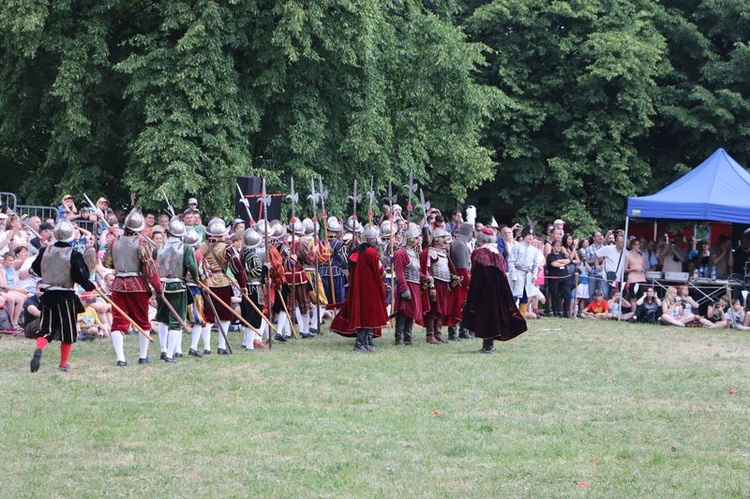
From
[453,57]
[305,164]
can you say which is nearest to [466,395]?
[305,164]

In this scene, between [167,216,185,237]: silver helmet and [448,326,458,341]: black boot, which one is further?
[448,326,458,341]: black boot

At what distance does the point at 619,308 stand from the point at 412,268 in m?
6.74

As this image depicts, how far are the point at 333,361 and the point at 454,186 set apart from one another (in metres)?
15.9

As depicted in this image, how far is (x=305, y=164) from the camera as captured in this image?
24047 mm

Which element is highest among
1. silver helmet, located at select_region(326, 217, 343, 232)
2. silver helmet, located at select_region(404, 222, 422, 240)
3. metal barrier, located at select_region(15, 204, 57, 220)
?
metal barrier, located at select_region(15, 204, 57, 220)

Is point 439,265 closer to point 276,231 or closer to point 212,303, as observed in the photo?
point 276,231

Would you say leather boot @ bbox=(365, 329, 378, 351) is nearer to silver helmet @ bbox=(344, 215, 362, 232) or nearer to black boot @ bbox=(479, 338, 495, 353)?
black boot @ bbox=(479, 338, 495, 353)

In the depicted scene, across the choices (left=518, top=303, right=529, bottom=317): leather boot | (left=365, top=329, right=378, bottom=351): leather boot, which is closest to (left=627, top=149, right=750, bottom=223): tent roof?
(left=518, top=303, right=529, bottom=317): leather boot

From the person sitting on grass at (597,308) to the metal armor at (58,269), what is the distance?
472 inches

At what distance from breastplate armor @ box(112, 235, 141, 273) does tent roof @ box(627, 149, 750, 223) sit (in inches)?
429

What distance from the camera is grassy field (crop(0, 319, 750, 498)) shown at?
24.4 feet

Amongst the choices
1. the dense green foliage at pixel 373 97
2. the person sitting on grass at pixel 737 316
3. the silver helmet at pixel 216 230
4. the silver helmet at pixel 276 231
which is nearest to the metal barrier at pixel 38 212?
the dense green foliage at pixel 373 97

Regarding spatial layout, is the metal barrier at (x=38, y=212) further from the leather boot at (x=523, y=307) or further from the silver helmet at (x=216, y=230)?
the leather boot at (x=523, y=307)

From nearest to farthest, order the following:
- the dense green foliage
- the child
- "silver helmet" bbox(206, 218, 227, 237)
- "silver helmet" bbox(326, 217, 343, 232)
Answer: "silver helmet" bbox(206, 218, 227, 237) < the child < "silver helmet" bbox(326, 217, 343, 232) < the dense green foliage
